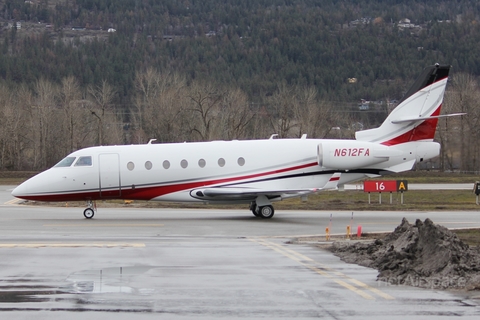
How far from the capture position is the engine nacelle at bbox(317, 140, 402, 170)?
2936 centimetres

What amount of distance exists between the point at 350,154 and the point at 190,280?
16.6 m

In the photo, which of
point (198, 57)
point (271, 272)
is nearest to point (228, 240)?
point (271, 272)

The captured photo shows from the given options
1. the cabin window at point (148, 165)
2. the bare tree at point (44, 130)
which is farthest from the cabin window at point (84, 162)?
the bare tree at point (44, 130)

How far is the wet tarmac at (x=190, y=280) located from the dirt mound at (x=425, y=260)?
40 cm

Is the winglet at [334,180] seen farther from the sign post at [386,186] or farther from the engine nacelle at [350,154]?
the sign post at [386,186]

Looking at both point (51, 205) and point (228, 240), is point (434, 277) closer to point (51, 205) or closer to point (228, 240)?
point (228, 240)

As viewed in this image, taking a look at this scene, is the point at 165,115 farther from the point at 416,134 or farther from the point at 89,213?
the point at 416,134

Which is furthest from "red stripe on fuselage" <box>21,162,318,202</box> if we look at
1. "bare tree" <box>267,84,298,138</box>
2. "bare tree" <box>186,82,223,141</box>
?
"bare tree" <box>267,84,298,138</box>

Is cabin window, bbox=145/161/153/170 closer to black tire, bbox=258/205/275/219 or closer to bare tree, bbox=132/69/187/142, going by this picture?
black tire, bbox=258/205/275/219

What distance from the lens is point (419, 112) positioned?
3020 cm

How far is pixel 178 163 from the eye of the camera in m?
29.2

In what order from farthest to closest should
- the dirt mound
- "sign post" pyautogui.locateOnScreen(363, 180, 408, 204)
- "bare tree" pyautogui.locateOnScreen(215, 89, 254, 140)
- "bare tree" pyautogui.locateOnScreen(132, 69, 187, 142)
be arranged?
"bare tree" pyautogui.locateOnScreen(215, 89, 254, 140) < "bare tree" pyautogui.locateOnScreen(132, 69, 187, 142) < "sign post" pyautogui.locateOnScreen(363, 180, 408, 204) < the dirt mound

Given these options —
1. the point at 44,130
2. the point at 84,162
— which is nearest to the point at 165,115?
the point at 44,130

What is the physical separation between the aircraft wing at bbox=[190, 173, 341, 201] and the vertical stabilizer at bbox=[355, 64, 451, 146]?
3607 mm
